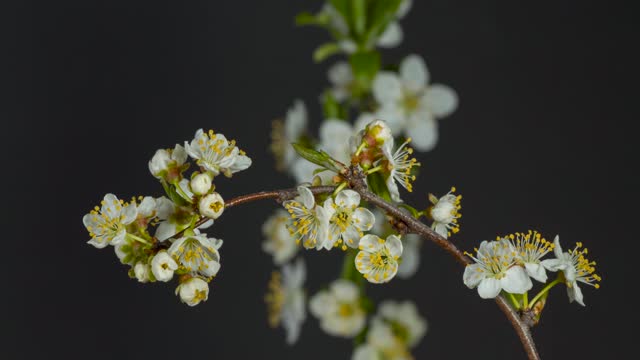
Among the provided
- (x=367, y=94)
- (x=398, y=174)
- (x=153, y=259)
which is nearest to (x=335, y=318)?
(x=367, y=94)

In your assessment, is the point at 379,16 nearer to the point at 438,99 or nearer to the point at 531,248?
the point at 438,99

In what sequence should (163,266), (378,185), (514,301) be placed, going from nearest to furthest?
(163,266) → (514,301) → (378,185)

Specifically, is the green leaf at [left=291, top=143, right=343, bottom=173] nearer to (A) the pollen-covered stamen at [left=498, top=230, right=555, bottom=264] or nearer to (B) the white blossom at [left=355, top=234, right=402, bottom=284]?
(B) the white blossom at [left=355, top=234, right=402, bottom=284]

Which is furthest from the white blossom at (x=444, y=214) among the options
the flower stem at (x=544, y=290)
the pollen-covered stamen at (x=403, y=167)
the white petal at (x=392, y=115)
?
the white petal at (x=392, y=115)

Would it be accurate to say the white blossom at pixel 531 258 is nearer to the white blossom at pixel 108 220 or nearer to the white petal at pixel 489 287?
the white petal at pixel 489 287

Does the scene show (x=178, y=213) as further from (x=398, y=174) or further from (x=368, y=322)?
(x=368, y=322)

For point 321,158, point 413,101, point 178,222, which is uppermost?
point 413,101

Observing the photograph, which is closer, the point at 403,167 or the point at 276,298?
the point at 403,167

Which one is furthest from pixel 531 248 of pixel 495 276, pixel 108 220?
pixel 108 220

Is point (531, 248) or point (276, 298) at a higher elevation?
point (276, 298)
